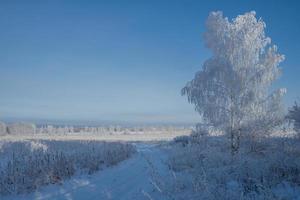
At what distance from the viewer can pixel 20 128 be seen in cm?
10075

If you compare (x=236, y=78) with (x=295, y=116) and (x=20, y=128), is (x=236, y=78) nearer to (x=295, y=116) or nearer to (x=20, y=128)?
(x=295, y=116)

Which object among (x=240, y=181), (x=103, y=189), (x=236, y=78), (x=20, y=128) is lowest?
(x=103, y=189)

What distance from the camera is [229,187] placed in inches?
→ 347

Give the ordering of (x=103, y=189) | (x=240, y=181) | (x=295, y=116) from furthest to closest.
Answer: (x=295, y=116) → (x=103, y=189) → (x=240, y=181)

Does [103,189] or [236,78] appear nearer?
[103,189]

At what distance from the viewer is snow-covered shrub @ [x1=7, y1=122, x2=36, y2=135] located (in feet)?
319

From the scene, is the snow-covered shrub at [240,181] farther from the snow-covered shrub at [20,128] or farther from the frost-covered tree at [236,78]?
the snow-covered shrub at [20,128]

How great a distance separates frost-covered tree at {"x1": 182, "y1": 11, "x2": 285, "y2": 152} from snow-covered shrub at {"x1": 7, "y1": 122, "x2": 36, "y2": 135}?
84.8m

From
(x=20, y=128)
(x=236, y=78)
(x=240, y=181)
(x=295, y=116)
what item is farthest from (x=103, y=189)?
(x=20, y=128)

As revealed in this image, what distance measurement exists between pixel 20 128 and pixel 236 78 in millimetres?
91638

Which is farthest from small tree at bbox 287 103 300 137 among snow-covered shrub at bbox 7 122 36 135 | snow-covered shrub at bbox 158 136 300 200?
snow-covered shrub at bbox 7 122 36 135

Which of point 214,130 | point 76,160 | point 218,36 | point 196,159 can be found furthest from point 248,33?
point 76,160

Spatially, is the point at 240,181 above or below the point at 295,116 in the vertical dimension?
below

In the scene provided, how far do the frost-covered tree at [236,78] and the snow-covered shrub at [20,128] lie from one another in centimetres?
8479
